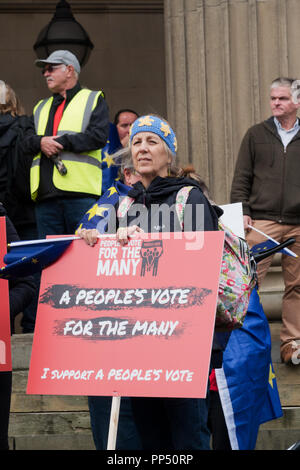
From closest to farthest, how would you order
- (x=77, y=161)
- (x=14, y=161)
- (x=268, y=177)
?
(x=77, y=161) → (x=268, y=177) → (x=14, y=161)

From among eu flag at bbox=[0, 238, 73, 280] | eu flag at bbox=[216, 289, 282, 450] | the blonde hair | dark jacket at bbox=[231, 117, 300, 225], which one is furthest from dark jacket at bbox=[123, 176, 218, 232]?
the blonde hair

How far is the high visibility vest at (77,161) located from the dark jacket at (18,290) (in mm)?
2508

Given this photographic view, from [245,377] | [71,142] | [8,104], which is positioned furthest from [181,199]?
[8,104]

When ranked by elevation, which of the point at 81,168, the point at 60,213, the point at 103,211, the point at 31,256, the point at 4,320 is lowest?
the point at 60,213

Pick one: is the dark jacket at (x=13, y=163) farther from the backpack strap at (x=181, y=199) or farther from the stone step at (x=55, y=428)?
the backpack strap at (x=181, y=199)

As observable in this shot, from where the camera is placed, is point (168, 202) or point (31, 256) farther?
point (168, 202)

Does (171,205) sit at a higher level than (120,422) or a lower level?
higher

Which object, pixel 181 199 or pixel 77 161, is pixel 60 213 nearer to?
pixel 77 161

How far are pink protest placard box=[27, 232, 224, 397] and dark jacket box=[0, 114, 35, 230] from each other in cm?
323

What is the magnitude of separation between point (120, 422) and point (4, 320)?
727 mm

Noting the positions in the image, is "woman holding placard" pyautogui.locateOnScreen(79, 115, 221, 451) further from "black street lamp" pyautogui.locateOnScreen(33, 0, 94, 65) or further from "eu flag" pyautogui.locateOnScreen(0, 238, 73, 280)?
"black street lamp" pyautogui.locateOnScreen(33, 0, 94, 65)

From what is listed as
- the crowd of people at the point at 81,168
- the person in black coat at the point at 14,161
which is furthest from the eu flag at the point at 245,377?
the person in black coat at the point at 14,161

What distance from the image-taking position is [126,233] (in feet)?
15.0

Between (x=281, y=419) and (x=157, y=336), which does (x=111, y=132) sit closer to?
(x=281, y=419)
